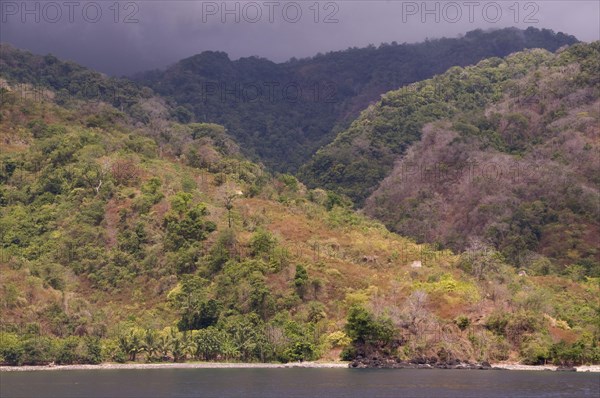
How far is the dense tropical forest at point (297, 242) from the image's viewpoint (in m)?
82.6

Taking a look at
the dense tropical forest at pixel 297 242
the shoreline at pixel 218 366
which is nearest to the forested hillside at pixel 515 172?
the dense tropical forest at pixel 297 242

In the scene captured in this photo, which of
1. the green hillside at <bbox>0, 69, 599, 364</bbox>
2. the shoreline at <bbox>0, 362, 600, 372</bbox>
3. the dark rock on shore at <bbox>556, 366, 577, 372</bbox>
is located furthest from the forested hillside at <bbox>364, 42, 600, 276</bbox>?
the shoreline at <bbox>0, 362, 600, 372</bbox>

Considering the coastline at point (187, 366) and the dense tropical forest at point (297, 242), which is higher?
the dense tropical forest at point (297, 242)

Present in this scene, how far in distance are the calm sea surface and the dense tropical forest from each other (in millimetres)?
5387

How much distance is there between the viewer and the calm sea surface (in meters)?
61.6

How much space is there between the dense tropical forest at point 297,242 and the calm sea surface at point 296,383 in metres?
5.39

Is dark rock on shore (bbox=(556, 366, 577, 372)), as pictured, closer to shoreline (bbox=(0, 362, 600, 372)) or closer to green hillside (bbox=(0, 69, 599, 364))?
shoreline (bbox=(0, 362, 600, 372))

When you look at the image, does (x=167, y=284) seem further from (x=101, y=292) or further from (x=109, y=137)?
(x=109, y=137)

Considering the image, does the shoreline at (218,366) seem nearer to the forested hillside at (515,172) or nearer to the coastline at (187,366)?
the coastline at (187,366)

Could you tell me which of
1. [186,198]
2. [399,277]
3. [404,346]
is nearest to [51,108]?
[186,198]

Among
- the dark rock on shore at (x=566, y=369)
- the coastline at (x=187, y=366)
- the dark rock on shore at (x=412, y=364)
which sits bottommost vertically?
the dark rock on shore at (x=566, y=369)

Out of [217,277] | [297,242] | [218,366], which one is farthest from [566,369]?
[217,277]

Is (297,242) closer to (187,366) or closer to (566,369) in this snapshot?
(187,366)

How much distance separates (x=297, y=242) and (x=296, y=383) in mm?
34932
